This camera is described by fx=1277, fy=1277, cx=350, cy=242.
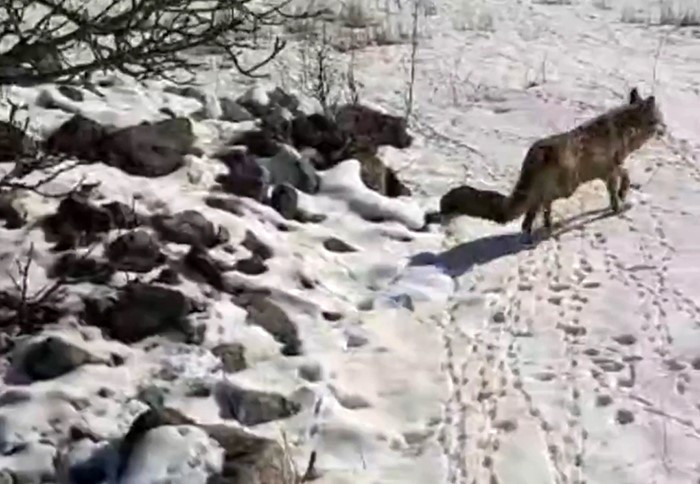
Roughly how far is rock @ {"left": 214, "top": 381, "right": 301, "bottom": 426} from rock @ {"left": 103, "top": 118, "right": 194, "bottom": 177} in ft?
8.06

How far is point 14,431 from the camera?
16.9ft

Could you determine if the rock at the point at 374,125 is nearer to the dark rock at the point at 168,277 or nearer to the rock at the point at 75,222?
the rock at the point at 75,222

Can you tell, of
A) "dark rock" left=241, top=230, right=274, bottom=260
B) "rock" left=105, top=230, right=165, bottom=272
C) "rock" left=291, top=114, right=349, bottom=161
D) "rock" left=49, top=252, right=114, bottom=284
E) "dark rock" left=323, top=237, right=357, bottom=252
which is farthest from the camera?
"rock" left=291, top=114, right=349, bottom=161

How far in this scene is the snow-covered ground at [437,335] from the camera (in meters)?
5.22

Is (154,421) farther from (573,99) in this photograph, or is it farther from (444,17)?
(444,17)

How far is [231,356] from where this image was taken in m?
5.89

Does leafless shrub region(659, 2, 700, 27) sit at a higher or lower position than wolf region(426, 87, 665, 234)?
lower

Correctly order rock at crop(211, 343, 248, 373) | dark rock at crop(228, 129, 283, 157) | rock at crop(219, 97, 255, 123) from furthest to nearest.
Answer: rock at crop(219, 97, 255, 123)
dark rock at crop(228, 129, 283, 157)
rock at crop(211, 343, 248, 373)

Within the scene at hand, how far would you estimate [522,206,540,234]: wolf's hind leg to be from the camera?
24.7 feet

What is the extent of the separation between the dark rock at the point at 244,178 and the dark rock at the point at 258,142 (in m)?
0.29

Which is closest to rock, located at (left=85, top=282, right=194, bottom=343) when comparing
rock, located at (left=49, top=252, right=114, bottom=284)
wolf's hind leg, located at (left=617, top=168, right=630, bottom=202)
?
rock, located at (left=49, top=252, right=114, bottom=284)

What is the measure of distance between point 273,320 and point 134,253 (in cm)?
85

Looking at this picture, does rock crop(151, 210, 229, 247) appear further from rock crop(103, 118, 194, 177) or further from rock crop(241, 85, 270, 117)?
rock crop(241, 85, 270, 117)

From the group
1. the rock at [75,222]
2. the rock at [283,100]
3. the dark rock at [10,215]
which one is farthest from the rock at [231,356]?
the rock at [283,100]
